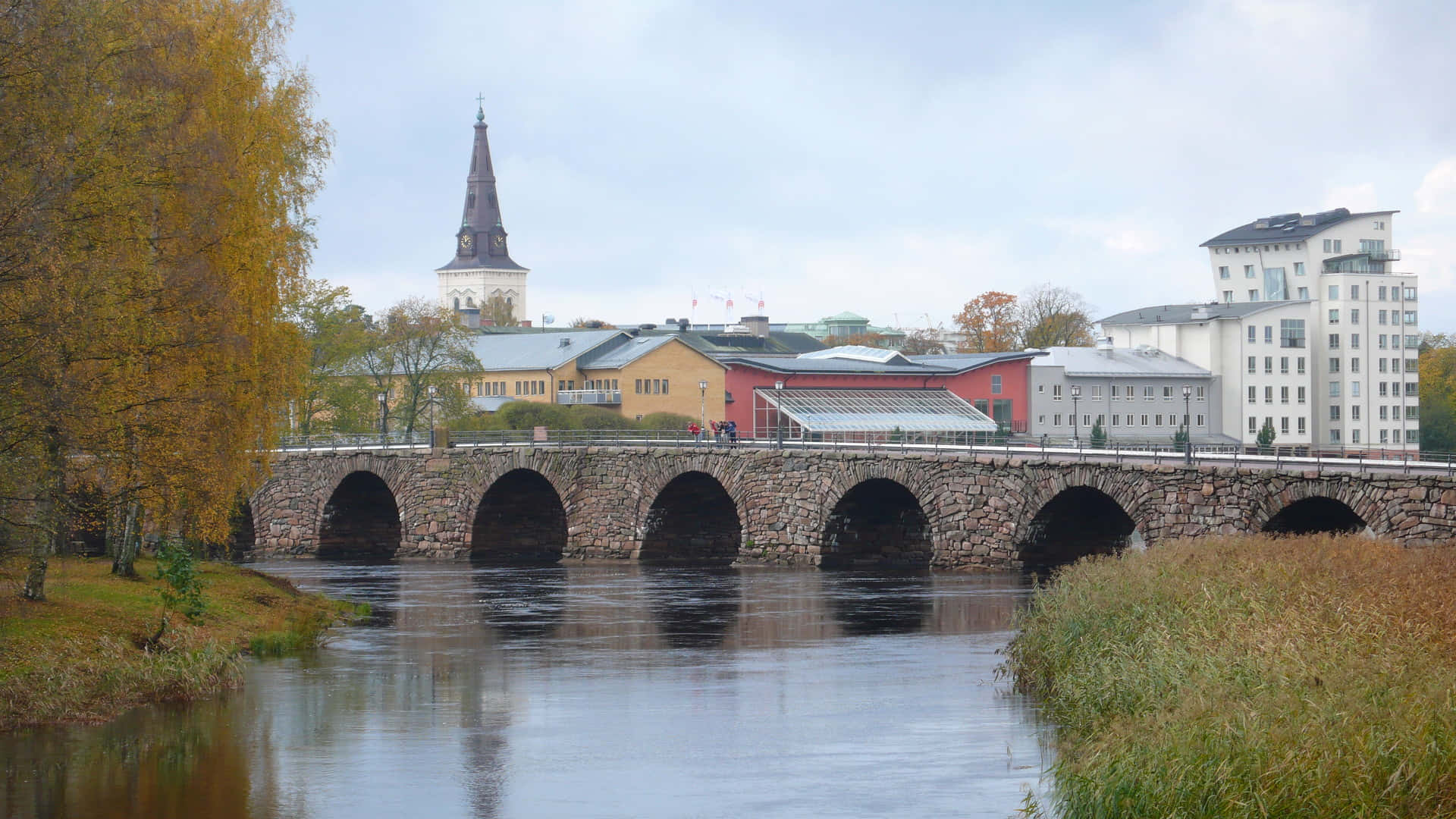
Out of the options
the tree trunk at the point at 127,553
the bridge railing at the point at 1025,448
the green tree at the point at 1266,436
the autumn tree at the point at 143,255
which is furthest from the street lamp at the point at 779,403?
the tree trunk at the point at 127,553

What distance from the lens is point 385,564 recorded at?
59375mm

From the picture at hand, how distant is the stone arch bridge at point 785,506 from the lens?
39.8m

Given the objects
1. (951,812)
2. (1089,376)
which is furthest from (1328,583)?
(1089,376)

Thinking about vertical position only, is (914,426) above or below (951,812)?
above

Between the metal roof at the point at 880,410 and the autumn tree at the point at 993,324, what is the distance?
103 feet

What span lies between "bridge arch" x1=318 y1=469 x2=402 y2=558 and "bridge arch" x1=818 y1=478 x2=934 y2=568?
19975mm

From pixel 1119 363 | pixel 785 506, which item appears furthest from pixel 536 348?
pixel 785 506

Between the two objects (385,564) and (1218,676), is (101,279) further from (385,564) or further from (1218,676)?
(385,564)

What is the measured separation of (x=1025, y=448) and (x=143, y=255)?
1084 inches

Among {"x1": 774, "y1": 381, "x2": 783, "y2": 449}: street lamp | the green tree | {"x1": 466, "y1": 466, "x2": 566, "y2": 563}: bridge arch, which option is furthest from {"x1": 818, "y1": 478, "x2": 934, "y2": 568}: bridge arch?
the green tree

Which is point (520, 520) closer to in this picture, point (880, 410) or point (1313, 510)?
point (880, 410)

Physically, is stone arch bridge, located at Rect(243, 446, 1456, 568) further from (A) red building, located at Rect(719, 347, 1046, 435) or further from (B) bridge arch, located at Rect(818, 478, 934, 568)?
(A) red building, located at Rect(719, 347, 1046, 435)

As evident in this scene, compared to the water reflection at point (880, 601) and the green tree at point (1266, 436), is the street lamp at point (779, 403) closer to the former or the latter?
the green tree at point (1266, 436)

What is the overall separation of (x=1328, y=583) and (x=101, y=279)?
1686 centimetres
